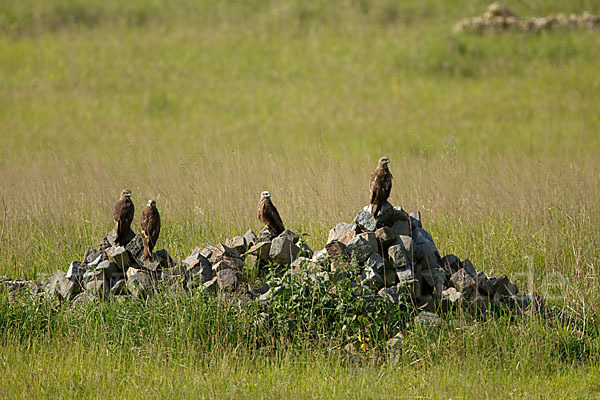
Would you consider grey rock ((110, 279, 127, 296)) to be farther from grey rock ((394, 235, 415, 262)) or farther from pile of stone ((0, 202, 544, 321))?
grey rock ((394, 235, 415, 262))

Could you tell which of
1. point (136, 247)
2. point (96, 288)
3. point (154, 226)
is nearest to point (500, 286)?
point (154, 226)

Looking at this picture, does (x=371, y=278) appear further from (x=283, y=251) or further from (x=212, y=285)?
(x=212, y=285)

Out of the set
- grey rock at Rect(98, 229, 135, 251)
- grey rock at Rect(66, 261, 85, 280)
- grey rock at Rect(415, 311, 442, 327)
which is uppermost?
grey rock at Rect(98, 229, 135, 251)

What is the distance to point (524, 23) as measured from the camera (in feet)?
69.2

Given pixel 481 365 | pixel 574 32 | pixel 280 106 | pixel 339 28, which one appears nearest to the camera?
pixel 481 365

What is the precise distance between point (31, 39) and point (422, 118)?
14602 millimetres

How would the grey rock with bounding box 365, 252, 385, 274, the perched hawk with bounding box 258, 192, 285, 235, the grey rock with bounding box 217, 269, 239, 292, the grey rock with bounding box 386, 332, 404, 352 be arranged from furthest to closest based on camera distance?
the perched hawk with bounding box 258, 192, 285, 235 → the grey rock with bounding box 217, 269, 239, 292 → the grey rock with bounding box 365, 252, 385, 274 → the grey rock with bounding box 386, 332, 404, 352

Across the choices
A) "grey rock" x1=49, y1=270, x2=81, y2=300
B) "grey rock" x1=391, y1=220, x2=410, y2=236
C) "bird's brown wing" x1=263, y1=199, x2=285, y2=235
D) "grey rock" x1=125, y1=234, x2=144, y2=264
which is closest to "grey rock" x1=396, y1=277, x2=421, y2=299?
"grey rock" x1=391, y1=220, x2=410, y2=236

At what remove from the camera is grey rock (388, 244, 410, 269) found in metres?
4.98

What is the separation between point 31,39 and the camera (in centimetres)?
2206

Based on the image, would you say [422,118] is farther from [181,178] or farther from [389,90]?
[181,178]

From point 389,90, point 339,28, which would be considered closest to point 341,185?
point 389,90

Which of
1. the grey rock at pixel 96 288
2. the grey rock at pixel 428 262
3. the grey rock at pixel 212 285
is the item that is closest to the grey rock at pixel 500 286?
the grey rock at pixel 428 262

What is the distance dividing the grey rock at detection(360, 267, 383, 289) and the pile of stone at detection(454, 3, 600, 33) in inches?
712
